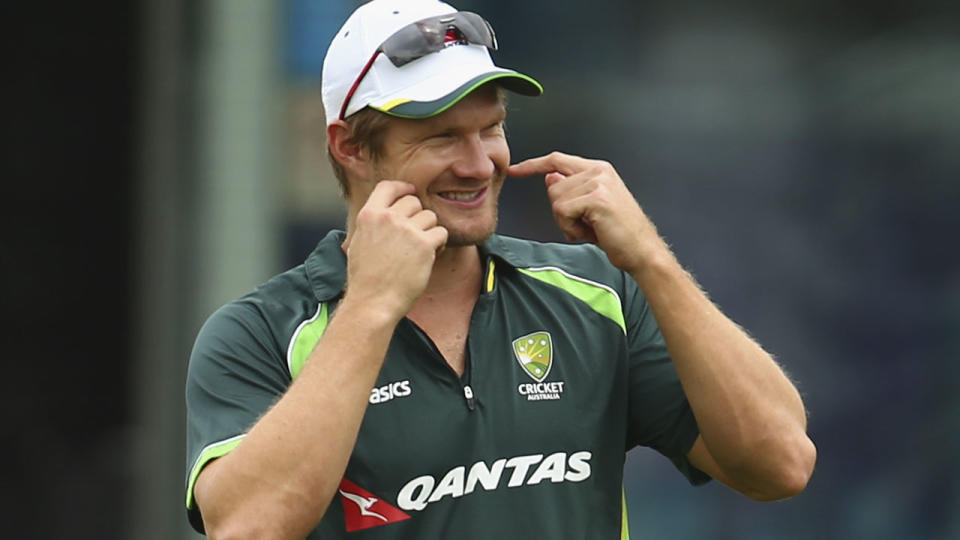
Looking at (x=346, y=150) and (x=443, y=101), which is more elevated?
(x=443, y=101)

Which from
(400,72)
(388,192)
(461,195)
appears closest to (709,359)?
(461,195)

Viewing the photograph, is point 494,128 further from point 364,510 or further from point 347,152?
point 364,510

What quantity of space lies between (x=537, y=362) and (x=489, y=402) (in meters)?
0.14

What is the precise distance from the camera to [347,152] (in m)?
3.07

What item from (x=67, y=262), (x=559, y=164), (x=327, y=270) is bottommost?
(x=67, y=262)

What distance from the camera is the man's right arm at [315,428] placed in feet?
8.57

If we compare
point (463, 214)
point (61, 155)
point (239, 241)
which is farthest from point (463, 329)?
point (61, 155)

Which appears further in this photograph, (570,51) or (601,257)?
(570,51)

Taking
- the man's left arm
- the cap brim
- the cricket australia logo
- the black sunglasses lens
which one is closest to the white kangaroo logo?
the cricket australia logo

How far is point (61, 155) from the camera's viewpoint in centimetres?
757

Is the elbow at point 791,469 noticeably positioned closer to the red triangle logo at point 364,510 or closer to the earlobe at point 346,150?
the red triangle logo at point 364,510

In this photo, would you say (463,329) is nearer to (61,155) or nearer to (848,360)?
(848,360)

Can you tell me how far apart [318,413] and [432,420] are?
0.93 ft

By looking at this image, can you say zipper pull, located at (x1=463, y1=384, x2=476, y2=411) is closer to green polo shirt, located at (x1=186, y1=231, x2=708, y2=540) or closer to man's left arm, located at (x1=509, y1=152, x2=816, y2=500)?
green polo shirt, located at (x1=186, y1=231, x2=708, y2=540)
